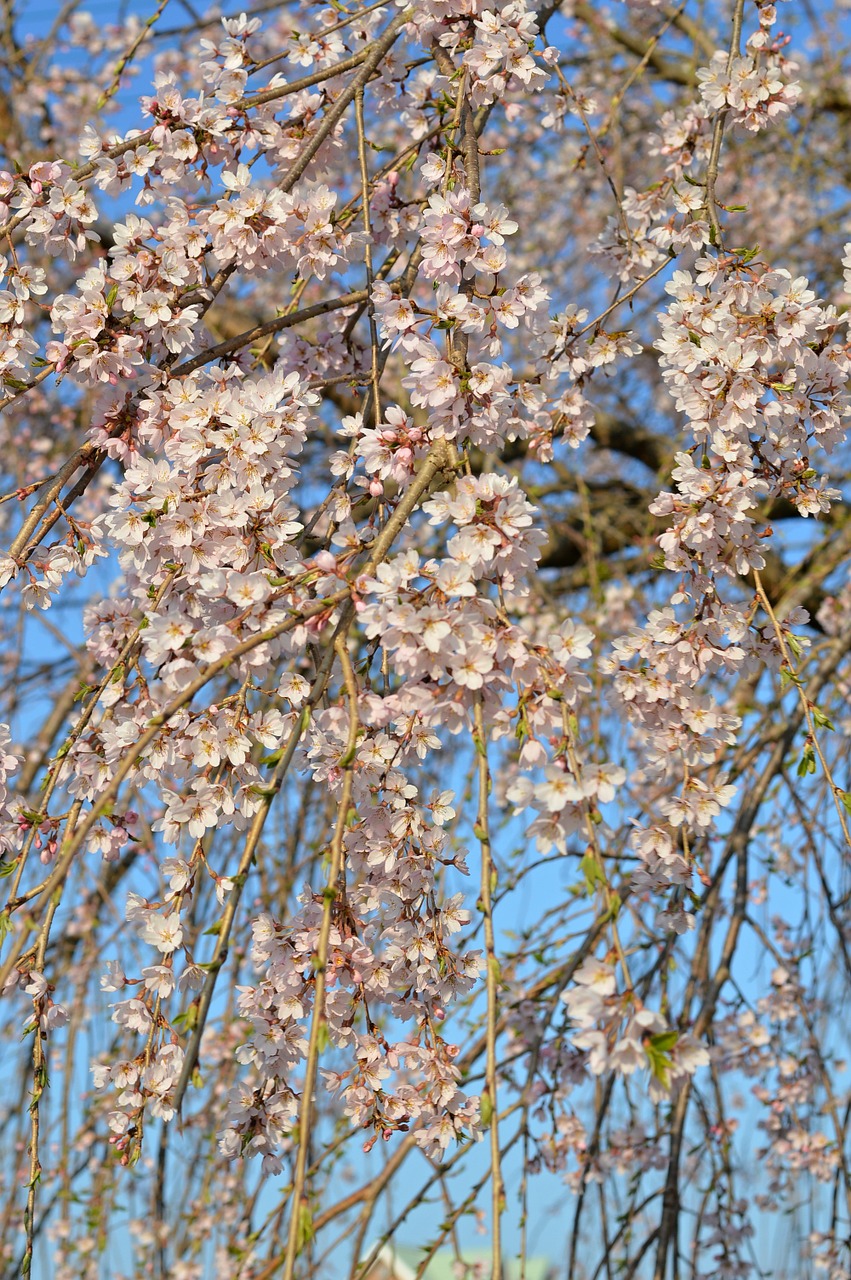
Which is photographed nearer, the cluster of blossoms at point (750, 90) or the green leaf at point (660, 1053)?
the green leaf at point (660, 1053)

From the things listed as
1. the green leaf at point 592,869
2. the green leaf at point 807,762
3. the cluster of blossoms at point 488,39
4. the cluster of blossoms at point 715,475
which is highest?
the cluster of blossoms at point 488,39

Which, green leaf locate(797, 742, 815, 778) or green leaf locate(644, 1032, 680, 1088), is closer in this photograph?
green leaf locate(644, 1032, 680, 1088)

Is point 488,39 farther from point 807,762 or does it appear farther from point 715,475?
point 807,762

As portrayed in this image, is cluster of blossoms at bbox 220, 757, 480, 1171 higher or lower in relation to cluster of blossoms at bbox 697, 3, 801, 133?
lower

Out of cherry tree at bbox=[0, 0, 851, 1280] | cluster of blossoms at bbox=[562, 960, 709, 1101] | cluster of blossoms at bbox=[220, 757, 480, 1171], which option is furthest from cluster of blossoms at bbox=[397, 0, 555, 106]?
cluster of blossoms at bbox=[562, 960, 709, 1101]

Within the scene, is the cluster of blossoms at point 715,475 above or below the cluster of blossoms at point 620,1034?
above

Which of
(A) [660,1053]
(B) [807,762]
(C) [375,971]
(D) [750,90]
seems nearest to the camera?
(A) [660,1053]

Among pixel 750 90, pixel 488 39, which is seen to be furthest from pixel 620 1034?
pixel 750 90

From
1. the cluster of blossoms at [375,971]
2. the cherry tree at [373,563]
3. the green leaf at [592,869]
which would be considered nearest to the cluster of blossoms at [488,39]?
the cherry tree at [373,563]

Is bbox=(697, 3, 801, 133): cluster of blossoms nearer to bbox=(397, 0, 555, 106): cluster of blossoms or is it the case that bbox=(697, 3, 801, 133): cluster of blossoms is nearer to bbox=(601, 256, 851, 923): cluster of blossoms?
bbox=(397, 0, 555, 106): cluster of blossoms

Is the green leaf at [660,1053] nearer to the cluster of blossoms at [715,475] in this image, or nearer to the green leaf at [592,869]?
the green leaf at [592,869]

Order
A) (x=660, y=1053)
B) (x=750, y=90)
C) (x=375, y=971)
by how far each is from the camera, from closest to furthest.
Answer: (x=660, y=1053)
(x=375, y=971)
(x=750, y=90)

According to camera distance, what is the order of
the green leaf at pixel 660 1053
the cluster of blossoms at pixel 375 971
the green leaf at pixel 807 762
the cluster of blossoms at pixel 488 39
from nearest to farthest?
the green leaf at pixel 660 1053, the cluster of blossoms at pixel 375 971, the green leaf at pixel 807 762, the cluster of blossoms at pixel 488 39

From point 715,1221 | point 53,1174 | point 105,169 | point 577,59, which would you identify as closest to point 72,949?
point 53,1174
